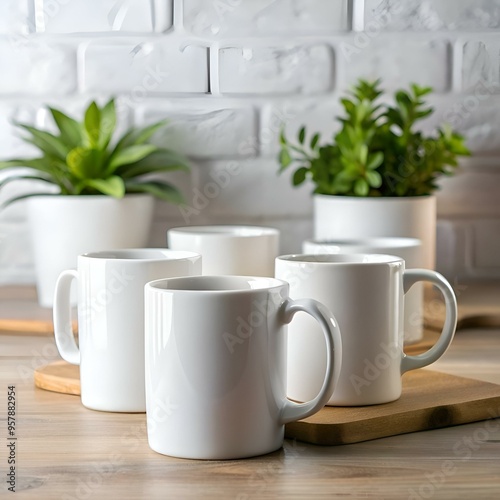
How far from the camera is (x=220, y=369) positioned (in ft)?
1.94

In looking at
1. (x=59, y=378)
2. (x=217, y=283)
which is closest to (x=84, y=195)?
(x=59, y=378)

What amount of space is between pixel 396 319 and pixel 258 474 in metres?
0.20

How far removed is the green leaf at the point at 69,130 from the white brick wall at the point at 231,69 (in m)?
0.13

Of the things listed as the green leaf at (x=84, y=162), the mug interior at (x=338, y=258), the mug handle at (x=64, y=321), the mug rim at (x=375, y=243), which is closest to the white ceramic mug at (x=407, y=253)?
the mug rim at (x=375, y=243)

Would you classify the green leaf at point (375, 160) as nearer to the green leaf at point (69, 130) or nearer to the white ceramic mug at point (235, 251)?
the white ceramic mug at point (235, 251)

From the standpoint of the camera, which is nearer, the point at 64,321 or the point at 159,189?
the point at 64,321

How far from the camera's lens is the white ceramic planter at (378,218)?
1.21 m

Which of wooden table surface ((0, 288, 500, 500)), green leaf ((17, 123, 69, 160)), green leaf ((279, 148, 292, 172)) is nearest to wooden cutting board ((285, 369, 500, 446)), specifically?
wooden table surface ((0, 288, 500, 500))

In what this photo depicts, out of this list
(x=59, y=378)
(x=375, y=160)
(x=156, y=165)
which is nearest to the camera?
(x=59, y=378)

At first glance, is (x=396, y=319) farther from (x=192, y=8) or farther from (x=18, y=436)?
(x=192, y=8)

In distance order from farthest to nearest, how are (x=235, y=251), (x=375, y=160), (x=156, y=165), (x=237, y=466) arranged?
(x=156, y=165) → (x=375, y=160) → (x=235, y=251) → (x=237, y=466)

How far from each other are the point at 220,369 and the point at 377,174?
66 cm

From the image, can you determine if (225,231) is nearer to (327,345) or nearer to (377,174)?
(377,174)

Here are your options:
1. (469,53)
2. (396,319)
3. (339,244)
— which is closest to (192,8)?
(469,53)
